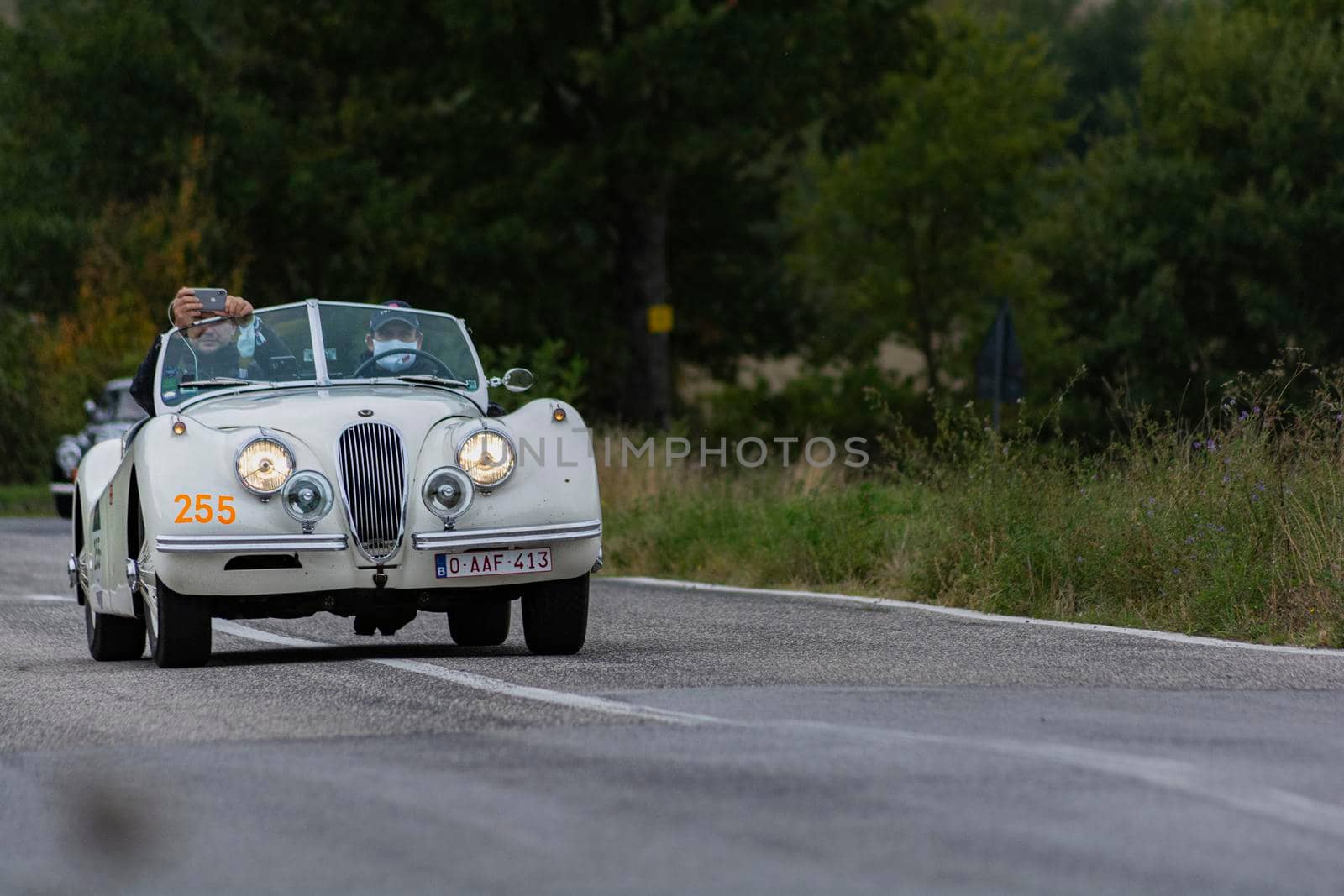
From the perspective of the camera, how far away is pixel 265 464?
386 inches

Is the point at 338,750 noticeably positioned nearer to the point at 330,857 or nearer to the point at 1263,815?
the point at 330,857

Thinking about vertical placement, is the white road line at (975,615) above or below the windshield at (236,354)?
below

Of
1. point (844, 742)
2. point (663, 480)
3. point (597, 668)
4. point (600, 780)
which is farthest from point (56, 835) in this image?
point (663, 480)

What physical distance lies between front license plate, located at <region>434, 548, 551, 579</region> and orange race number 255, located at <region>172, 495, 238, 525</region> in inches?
35.7

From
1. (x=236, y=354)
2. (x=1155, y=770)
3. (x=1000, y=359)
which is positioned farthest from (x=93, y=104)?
(x=1155, y=770)

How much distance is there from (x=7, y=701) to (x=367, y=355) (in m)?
2.89

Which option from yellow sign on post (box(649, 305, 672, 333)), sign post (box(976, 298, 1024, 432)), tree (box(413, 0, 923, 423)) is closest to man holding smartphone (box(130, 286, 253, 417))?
sign post (box(976, 298, 1024, 432))

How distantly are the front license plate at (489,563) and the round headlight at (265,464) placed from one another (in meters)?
0.76

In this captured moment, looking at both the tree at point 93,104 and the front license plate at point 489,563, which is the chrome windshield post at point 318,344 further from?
the tree at point 93,104

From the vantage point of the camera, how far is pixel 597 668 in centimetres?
958

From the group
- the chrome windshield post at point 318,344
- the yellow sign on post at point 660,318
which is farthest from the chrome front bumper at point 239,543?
the yellow sign on post at point 660,318

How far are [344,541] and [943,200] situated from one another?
51.5 m

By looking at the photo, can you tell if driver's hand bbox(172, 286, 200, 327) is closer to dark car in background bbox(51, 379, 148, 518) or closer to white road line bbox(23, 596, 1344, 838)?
white road line bbox(23, 596, 1344, 838)

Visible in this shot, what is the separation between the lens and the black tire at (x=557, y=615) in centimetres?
1038
